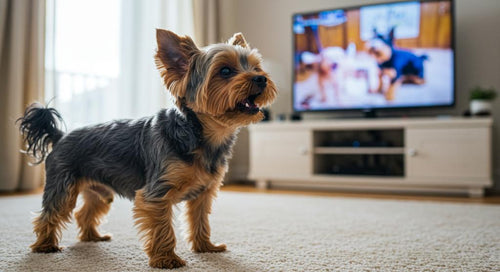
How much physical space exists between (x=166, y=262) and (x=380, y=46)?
11.2 feet

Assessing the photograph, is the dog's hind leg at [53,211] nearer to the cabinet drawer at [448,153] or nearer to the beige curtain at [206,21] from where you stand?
the cabinet drawer at [448,153]

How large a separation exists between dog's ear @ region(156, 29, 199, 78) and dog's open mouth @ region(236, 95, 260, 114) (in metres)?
0.24

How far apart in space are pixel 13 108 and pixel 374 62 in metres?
3.32

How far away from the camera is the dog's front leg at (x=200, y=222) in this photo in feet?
5.81

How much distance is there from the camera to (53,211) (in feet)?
5.62

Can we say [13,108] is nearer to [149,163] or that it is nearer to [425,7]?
[149,163]

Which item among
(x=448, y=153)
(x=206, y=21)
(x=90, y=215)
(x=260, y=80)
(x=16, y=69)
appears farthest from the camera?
(x=206, y=21)

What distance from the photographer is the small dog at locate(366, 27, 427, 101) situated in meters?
4.12

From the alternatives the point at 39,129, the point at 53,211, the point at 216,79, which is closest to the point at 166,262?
the point at 53,211

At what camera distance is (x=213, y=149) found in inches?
63.6

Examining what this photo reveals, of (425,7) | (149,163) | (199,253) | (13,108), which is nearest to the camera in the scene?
(149,163)

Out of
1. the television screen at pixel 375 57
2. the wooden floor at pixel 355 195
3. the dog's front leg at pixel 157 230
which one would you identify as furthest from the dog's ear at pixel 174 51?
the television screen at pixel 375 57

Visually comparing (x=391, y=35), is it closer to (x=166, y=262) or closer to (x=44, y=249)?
(x=166, y=262)

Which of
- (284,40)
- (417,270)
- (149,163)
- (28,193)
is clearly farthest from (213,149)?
(284,40)
